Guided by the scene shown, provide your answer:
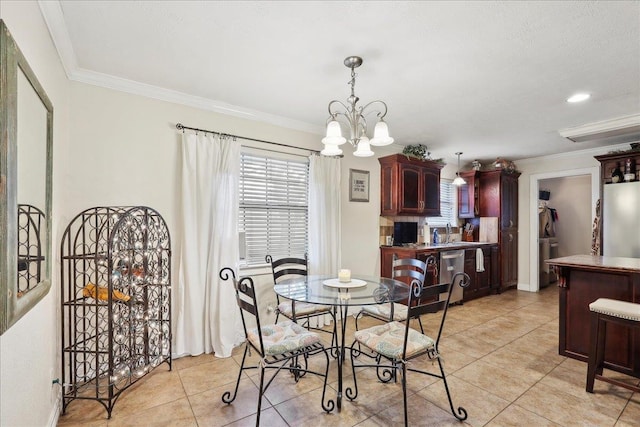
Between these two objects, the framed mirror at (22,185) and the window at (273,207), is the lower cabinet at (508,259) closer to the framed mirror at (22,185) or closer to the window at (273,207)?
the window at (273,207)

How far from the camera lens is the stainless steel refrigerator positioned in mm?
3914

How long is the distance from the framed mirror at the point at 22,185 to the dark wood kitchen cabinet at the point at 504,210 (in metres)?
6.09

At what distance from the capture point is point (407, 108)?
10.6ft

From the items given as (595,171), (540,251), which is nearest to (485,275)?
(540,251)

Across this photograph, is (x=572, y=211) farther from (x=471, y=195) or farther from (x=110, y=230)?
(x=110, y=230)

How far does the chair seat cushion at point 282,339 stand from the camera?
1965mm

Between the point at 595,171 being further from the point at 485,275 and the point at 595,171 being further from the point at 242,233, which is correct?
the point at 242,233

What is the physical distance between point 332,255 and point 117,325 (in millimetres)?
2303

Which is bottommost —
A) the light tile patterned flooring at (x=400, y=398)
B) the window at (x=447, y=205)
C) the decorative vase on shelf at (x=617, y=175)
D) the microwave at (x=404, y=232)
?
the light tile patterned flooring at (x=400, y=398)

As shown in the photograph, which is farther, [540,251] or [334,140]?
[540,251]

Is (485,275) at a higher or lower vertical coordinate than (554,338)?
higher

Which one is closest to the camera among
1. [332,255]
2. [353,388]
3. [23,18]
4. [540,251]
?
[23,18]

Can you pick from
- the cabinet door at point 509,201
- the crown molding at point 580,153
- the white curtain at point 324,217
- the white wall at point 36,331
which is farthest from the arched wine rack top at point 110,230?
the crown molding at point 580,153

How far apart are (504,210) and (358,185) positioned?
10.4 ft
